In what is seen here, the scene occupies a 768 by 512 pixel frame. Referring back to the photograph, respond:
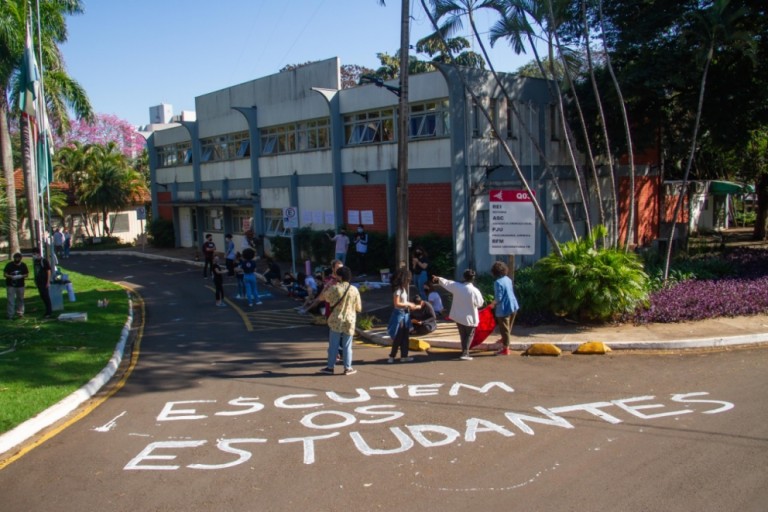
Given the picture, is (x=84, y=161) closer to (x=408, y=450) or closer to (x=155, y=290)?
(x=155, y=290)

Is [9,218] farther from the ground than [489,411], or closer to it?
farther from the ground

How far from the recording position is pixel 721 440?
22.7 ft

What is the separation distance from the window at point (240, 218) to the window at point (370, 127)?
29.8ft

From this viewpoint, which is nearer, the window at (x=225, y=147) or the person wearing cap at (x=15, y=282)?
the person wearing cap at (x=15, y=282)

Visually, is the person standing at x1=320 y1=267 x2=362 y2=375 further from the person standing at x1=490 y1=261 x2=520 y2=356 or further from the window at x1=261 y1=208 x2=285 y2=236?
the window at x1=261 y1=208 x2=285 y2=236

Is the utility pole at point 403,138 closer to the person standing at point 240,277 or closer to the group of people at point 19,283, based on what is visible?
the person standing at point 240,277

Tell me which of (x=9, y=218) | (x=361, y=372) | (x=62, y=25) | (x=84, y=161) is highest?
(x=62, y=25)

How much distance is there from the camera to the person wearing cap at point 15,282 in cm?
1495

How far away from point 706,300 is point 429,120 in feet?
35.7

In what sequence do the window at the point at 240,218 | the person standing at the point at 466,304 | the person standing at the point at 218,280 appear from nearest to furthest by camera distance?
the person standing at the point at 466,304 < the person standing at the point at 218,280 < the window at the point at 240,218

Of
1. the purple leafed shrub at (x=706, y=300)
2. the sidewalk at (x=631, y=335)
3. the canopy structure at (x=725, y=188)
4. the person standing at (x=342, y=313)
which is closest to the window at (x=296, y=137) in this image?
the sidewalk at (x=631, y=335)

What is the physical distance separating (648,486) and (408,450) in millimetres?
2265

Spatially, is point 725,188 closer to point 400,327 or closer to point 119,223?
point 400,327

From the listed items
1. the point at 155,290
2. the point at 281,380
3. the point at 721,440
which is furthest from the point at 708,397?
the point at 155,290
